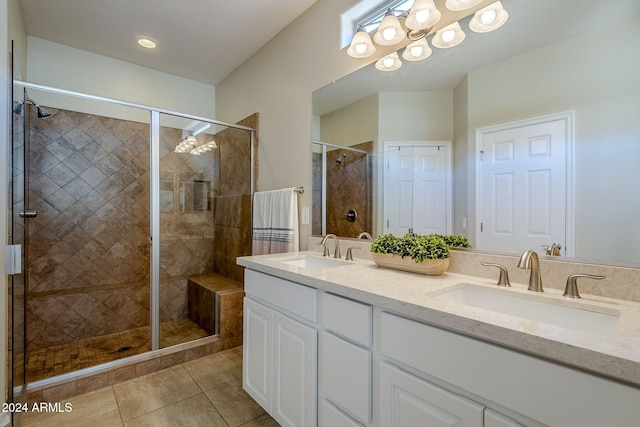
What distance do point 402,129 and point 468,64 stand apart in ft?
1.37

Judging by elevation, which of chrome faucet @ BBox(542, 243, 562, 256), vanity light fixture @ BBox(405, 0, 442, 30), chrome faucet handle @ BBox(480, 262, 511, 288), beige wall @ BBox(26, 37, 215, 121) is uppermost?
beige wall @ BBox(26, 37, 215, 121)

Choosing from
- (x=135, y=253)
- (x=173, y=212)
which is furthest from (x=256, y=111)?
(x=135, y=253)

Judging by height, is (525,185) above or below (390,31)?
below

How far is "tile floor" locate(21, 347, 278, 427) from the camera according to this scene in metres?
1.58

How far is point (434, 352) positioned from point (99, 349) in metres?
2.78

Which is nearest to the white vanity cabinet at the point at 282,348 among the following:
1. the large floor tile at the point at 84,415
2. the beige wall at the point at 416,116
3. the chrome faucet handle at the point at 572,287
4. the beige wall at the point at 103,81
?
the large floor tile at the point at 84,415

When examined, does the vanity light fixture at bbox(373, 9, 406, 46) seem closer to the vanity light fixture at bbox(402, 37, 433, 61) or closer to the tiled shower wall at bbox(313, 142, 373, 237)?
the vanity light fixture at bbox(402, 37, 433, 61)

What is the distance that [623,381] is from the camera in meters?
0.55

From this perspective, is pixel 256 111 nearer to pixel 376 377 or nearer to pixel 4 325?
pixel 4 325

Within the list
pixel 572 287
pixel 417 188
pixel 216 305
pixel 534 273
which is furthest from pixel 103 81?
pixel 572 287

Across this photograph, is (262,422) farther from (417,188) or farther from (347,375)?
(417,188)

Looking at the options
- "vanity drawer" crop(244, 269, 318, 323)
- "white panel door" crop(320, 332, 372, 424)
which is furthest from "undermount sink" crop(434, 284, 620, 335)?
"vanity drawer" crop(244, 269, 318, 323)

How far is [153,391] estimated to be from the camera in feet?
6.10

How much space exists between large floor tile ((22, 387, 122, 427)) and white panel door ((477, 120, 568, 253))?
218 cm
